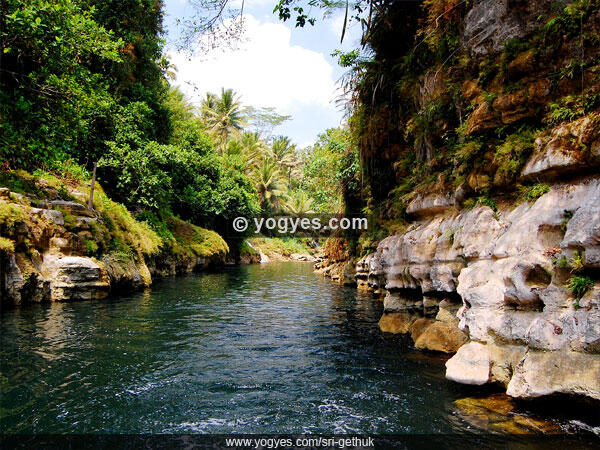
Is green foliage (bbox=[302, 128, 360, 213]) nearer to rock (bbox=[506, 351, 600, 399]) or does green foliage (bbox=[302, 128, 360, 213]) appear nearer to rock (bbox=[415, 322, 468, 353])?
rock (bbox=[415, 322, 468, 353])

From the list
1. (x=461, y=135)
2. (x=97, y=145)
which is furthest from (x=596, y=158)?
Result: (x=97, y=145)

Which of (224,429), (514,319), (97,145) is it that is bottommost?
(224,429)

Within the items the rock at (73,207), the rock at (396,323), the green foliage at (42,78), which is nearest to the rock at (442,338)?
the rock at (396,323)

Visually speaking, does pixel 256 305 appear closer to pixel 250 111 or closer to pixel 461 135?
pixel 461 135

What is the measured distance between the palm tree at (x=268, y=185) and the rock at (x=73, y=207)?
2930 cm

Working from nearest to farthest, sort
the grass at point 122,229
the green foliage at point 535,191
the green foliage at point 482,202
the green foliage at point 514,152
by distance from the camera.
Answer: the green foliage at point 535,191, the green foliage at point 514,152, the green foliage at point 482,202, the grass at point 122,229

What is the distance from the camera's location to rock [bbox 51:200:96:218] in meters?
12.9

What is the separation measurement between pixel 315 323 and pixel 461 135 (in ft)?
19.5

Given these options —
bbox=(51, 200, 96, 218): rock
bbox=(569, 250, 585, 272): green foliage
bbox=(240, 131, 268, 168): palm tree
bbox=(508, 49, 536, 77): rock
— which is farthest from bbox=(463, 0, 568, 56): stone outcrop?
bbox=(240, 131, 268, 168): palm tree

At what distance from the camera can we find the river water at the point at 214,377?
14.4 feet

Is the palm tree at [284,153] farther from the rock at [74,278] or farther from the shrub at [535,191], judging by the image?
the shrub at [535,191]

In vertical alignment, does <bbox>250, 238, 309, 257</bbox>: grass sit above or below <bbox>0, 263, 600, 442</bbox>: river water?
above

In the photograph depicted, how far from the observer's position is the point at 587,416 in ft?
12.6

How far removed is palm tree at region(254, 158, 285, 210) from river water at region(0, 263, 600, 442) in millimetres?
33582
